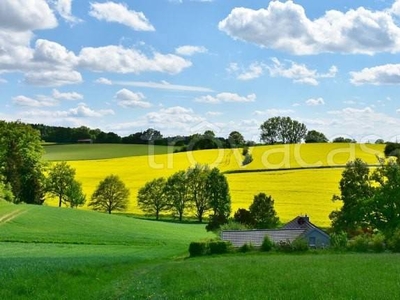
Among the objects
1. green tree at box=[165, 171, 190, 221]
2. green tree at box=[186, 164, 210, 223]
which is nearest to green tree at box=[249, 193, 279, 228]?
green tree at box=[186, 164, 210, 223]

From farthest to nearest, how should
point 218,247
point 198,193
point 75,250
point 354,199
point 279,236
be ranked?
point 198,193
point 354,199
point 279,236
point 218,247
point 75,250

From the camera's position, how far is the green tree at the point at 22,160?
9375 cm

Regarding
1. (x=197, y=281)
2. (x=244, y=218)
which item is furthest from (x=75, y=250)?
(x=197, y=281)

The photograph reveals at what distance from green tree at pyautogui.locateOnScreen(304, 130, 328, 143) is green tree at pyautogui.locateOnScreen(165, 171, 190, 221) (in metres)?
78.7

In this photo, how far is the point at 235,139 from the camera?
6329 inches

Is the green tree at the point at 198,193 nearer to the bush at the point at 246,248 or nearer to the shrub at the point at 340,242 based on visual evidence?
the bush at the point at 246,248

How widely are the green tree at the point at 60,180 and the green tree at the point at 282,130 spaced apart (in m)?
78.1

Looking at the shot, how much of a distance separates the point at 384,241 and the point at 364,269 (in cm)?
2397

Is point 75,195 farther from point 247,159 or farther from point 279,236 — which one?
point 279,236

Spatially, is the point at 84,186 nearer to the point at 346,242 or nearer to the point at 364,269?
the point at 346,242

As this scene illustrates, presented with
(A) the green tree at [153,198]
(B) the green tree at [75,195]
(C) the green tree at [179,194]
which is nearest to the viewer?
(C) the green tree at [179,194]

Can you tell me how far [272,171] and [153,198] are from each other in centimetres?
2515

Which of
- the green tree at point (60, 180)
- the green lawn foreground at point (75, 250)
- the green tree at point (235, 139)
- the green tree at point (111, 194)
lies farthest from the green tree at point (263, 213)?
the green tree at point (235, 139)

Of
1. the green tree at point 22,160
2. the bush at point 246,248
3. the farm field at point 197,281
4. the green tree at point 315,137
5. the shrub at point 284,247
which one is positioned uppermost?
the green tree at point 315,137
